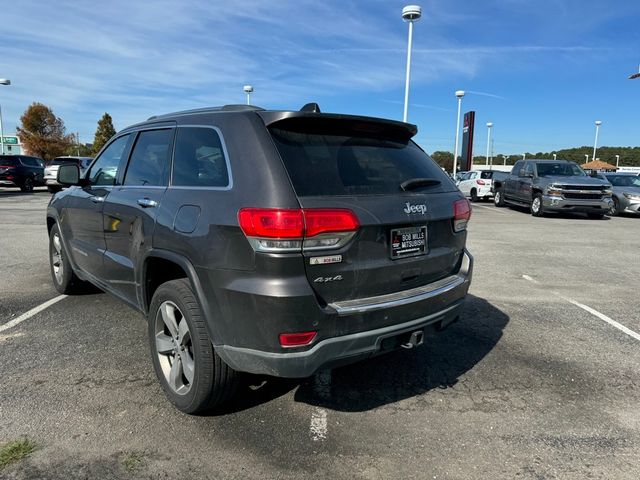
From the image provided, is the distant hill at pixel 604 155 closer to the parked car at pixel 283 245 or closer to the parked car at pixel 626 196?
the parked car at pixel 626 196

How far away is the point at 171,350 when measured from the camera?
10.2ft

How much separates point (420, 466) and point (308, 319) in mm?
984

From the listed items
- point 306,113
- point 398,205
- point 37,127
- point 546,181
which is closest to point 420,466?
point 398,205

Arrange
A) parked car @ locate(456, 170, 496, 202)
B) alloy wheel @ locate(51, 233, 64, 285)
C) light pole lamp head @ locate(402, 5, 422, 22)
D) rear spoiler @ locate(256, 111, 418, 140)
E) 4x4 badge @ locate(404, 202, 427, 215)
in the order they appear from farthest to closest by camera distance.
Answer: parked car @ locate(456, 170, 496, 202) → light pole lamp head @ locate(402, 5, 422, 22) → alloy wheel @ locate(51, 233, 64, 285) → 4x4 badge @ locate(404, 202, 427, 215) → rear spoiler @ locate(256, 111, 418, 140)

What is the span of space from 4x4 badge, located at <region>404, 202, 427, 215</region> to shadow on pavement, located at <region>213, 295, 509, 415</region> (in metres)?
0.85

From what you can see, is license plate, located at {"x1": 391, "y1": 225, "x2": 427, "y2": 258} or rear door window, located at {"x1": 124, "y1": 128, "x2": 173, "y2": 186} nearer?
license plate, located at {"x1": 391, "y1": 225, "x2": 427, "y2": 258}

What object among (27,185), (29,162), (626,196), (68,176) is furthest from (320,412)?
→ (29,162)

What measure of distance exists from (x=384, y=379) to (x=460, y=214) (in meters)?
1.31

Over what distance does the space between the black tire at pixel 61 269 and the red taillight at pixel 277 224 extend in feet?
11.4

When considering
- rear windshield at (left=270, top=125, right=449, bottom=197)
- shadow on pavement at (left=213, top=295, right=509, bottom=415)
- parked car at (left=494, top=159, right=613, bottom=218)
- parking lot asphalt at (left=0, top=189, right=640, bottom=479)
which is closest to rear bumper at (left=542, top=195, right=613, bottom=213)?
parked car at (left=494, top=159, right=613, bottom=218)

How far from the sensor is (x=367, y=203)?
2.63 metres

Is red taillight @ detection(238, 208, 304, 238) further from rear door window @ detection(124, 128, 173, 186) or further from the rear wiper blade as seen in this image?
rear door window @ detection(124, 128, 173, 186)

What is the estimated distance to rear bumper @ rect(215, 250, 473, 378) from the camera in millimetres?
2453

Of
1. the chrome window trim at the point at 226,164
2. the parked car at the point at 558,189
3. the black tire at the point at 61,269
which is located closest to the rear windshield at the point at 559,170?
the parked car at the point at 558,189
